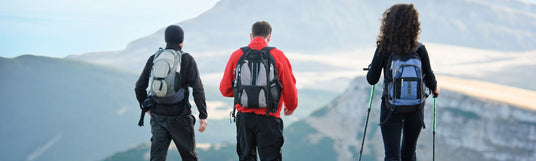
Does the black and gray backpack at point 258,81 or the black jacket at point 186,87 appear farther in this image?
the black jacket at point 186,87

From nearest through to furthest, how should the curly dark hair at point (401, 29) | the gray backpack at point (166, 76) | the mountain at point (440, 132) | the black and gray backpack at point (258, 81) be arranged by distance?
the curly dark hair at point (401, 29)
the black and gray backpack at point (258, 81)
the gray backpack at point (166, 76)
the mountain at point (440, 132)

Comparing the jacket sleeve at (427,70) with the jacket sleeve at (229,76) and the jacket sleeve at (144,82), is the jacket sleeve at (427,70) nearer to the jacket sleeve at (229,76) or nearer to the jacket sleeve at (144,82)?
the jacket sleeve at (229,76)

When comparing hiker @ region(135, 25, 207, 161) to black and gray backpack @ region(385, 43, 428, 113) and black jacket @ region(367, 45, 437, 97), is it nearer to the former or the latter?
black jacket @ region(367, 45, 437, 97)

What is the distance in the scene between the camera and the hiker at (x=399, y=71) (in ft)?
18.2

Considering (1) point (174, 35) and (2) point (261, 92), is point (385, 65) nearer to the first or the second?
(2) point (261, 92)

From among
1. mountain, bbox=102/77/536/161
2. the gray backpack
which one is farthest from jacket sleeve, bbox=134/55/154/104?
mountain, bbox=102/77/536/161

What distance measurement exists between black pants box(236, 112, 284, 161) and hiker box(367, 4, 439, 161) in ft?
4.14

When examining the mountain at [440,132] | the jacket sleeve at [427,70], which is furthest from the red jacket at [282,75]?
the mountain at [440,132]

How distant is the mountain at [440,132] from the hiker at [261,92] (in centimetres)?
9669

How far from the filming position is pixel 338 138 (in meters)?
129

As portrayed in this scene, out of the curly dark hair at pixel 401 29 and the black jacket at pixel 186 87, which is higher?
the curly dark hair at pixel 401 29

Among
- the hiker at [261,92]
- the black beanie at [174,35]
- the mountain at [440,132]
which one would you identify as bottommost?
the mountain at [440,132]

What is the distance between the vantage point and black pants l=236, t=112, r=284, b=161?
19.6ft

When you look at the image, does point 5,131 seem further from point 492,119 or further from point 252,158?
point 252,158
